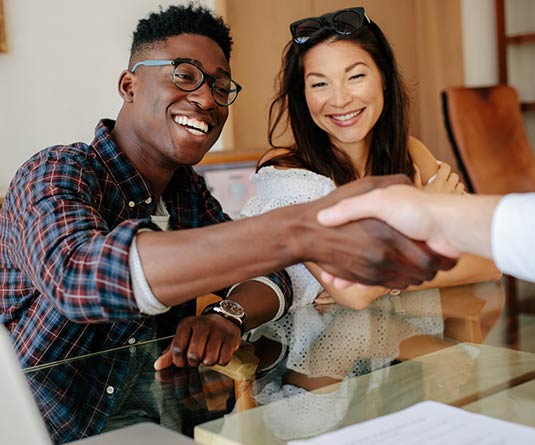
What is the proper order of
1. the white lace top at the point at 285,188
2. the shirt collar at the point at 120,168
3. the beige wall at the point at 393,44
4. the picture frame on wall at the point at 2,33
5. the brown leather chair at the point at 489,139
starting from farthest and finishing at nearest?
the beige wall at the point at 393,44 < the brown leather chair at the point at 489,139 < the picture frame on wall at the point at 2,33 < the white lace top at the point at 285,188 < the shirt collar at the point at 120,168

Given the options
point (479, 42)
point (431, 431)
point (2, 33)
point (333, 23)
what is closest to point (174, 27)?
point (333, 23)

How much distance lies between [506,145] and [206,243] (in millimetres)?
2624

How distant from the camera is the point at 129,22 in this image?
352 centimetres

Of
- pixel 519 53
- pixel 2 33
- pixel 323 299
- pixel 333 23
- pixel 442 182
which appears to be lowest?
pixel 323 299

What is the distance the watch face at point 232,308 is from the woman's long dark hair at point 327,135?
63 centimetres

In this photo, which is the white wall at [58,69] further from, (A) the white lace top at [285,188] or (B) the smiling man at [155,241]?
(B) the smiling man at [155,241]

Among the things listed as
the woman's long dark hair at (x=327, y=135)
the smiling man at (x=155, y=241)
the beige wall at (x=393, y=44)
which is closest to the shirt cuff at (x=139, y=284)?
the smiling man at (x=155, y=241)

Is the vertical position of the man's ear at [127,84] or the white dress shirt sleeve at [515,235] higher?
the man's ear at [127,84]

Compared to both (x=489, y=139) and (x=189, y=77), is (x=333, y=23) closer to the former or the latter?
(x=189, y=77)

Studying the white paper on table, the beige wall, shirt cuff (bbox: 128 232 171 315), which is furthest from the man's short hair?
the beige wall

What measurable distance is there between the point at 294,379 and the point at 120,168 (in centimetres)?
67

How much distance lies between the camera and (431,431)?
39.8 inches

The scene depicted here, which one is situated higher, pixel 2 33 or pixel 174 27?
pixel 2 33

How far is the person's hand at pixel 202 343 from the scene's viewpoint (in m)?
1.44
